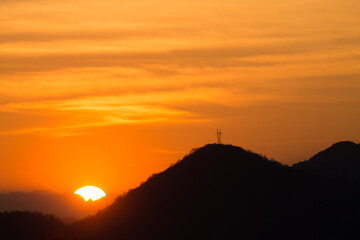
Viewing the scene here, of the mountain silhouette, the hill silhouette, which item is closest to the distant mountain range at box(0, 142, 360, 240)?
the hill silhouette

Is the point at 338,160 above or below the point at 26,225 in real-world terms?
above

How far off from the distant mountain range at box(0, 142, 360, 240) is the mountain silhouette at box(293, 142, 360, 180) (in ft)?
160

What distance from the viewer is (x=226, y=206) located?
79.3 m

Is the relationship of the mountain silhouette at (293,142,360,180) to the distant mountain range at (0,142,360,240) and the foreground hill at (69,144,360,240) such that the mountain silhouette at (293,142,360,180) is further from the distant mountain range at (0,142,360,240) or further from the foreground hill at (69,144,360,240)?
the foreground hill at (69,144,360,240)

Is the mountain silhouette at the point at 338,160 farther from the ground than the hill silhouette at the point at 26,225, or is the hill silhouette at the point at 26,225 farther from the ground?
the mountain silhouette at the point at 338,160

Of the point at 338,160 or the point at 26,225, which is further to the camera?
the point at 338,160

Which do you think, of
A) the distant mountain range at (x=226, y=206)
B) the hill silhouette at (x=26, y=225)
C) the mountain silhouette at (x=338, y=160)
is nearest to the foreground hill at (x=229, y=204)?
the distant mountain range at (x=226, y=206)

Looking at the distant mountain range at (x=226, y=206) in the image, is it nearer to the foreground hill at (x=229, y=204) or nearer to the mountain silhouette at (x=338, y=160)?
the foreground hill at (x=229, y=204)

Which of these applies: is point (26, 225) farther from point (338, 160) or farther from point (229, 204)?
point (338, 160)

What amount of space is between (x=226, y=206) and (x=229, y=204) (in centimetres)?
52

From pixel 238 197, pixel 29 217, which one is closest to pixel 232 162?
pixel 238 197

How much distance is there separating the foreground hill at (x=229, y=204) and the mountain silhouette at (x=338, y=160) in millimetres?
51219

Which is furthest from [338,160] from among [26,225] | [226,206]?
[26,225]

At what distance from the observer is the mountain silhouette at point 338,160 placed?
459 ft
